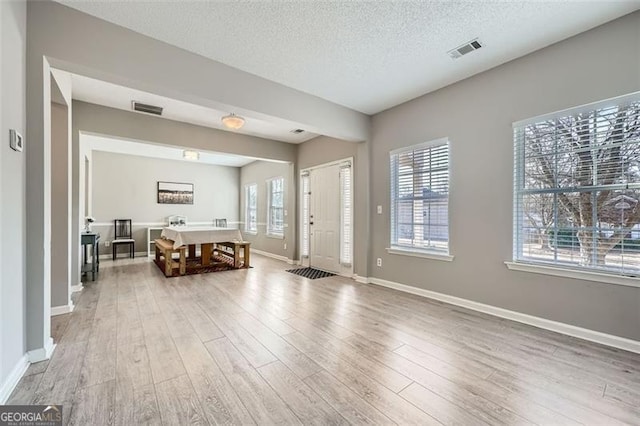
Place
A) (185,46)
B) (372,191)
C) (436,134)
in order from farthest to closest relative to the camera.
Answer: (372,191) → (436,134) → (185,46)

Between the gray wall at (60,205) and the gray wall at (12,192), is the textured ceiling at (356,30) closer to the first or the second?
the gray wall at (12,192)

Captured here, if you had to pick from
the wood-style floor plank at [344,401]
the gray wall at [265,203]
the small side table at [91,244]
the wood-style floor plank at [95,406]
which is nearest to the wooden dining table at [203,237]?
the small side table at [91,244]

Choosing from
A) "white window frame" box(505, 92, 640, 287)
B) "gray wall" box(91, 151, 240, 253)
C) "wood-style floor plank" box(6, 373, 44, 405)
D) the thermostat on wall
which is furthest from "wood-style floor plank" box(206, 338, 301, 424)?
"gray wall" box(91, 151, 240, 253)

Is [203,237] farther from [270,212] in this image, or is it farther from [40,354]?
[40,354]

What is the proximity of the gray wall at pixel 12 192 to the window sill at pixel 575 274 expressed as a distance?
13.7 feet

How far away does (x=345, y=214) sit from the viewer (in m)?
5.07

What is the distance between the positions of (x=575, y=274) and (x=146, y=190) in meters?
8.77

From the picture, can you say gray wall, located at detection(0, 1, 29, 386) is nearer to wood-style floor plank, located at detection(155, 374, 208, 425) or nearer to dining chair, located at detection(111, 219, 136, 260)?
wood-style floor plank, located at detection(155, 374, 208, 425)

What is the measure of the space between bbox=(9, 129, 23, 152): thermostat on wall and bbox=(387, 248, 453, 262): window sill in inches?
160

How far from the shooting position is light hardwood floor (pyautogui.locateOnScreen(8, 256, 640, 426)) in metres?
1.52

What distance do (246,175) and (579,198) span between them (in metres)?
7.87

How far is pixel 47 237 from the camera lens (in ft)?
7.15

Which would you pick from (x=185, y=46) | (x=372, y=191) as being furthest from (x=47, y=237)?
(x=372, y=191)

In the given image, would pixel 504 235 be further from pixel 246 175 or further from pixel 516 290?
pixel 246 175
